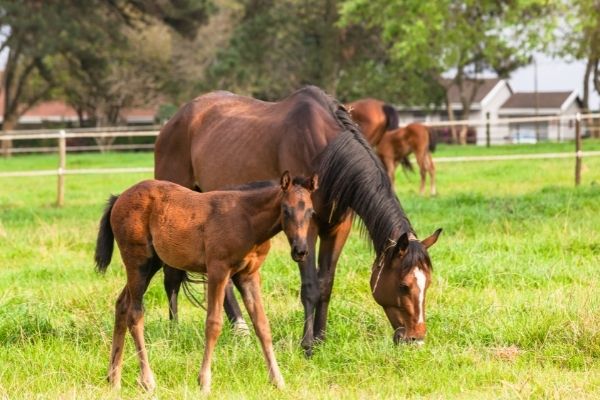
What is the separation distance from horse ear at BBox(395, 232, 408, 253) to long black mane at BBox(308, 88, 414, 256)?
0.44 ft

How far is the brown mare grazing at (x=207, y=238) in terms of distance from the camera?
181 inches

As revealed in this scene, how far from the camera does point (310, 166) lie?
246 inches

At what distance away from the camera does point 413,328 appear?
5.15 m

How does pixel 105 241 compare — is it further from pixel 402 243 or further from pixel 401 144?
pixel 401 144

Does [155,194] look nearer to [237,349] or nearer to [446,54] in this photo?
[237,349]

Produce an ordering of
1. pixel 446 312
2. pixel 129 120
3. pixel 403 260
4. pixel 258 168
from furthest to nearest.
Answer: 1. pixel 129 120
2. pixel 258 168
3. pixel 446 312
4. pixel 403 260

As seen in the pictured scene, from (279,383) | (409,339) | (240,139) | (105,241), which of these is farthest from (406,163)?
(279,383)

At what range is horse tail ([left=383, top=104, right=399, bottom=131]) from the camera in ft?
50.6

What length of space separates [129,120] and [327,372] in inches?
2243

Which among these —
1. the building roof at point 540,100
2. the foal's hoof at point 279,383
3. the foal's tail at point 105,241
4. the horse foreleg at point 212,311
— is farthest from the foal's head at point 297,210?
the building roof at point 540,100

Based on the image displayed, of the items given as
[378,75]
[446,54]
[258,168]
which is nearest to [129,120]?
[378,75]

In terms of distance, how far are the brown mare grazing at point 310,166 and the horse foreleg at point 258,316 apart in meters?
0.69

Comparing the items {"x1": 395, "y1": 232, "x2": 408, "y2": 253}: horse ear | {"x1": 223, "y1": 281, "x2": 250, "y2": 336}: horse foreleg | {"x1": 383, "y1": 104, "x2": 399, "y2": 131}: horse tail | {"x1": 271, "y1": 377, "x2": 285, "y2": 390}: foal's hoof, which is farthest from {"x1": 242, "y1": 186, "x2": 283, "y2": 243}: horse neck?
{"x1": 383, "y1": 104, "x2": 399, "y2": 131}: horse tail

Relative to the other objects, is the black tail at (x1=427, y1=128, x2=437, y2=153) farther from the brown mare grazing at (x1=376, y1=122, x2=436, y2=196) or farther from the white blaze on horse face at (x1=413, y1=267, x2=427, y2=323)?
the white blaze on horse face at (x1=413, y1=267, x2=427, y2=323)
